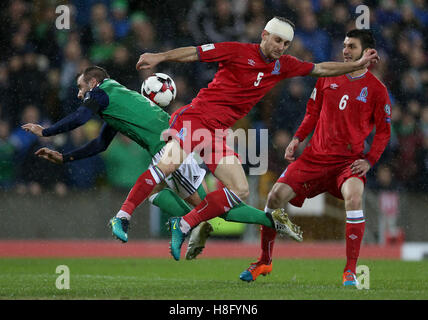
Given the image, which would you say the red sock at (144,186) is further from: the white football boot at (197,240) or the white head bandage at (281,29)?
the white head bandage at (281,29)

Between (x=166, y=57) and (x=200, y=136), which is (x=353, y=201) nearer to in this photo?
(x=200, y=136)

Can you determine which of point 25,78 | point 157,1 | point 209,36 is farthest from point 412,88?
point 25,78

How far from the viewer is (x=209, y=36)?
→ 11609mm

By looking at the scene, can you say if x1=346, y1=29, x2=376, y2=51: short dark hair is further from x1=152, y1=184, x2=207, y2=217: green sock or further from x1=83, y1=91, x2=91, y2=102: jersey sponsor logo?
x1=83, y1=91, x2=91, y2=102: jersey sponsor logo

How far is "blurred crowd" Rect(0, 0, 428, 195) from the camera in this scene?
11.2 m

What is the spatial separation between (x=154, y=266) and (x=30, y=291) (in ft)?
12.4

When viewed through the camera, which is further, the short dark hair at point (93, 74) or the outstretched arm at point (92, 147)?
the outstretched arm at point (92, 147)

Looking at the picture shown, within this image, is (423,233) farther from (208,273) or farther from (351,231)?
(351,231)

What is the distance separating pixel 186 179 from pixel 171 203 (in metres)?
0.26

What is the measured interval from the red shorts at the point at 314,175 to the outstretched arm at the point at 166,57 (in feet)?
4.72

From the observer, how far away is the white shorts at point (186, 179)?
735 cm

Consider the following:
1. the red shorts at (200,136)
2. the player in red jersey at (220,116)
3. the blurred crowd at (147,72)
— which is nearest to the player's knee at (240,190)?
the player in red jersey at (220,116)

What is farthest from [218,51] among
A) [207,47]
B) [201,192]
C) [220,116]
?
[201,192]

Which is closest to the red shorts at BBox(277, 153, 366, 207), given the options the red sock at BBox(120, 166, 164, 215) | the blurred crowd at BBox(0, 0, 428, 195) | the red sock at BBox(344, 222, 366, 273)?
the red sock at BBox(344, 222, 366, 273)
